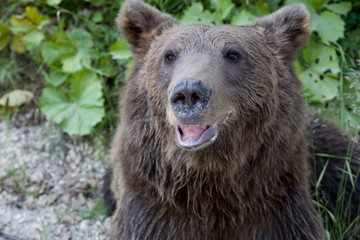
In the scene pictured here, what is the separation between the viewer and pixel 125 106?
156 inches

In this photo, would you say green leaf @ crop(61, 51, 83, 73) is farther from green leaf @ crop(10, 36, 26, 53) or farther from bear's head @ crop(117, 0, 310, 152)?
bear's head @ crop(117, 0, 310, 152)

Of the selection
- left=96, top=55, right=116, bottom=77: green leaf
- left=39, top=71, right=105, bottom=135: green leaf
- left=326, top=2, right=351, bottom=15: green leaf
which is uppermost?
left=326, top=2, right=351, bottom=15: green leaf

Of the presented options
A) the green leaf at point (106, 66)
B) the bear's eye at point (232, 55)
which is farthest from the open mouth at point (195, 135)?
the green leaf at point (106, 66)

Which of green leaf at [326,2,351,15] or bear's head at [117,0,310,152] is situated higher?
green leaf at [326,2,351,15]

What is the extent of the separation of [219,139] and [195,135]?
27 centimetres

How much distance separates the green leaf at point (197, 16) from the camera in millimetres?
5255

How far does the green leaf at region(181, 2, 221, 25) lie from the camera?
5255 millimetres

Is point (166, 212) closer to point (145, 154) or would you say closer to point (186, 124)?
point (145, 154)

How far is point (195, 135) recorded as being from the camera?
3.30 m

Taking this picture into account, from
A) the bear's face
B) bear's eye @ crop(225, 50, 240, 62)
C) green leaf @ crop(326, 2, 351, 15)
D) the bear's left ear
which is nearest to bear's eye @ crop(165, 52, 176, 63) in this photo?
the bear's face

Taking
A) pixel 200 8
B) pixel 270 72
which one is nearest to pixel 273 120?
pixel 270 72

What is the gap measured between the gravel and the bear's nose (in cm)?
223

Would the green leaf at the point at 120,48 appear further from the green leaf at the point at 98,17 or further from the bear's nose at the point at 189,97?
the bear's nose at the point at 189,97

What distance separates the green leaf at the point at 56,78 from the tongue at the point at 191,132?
2.78 metres
